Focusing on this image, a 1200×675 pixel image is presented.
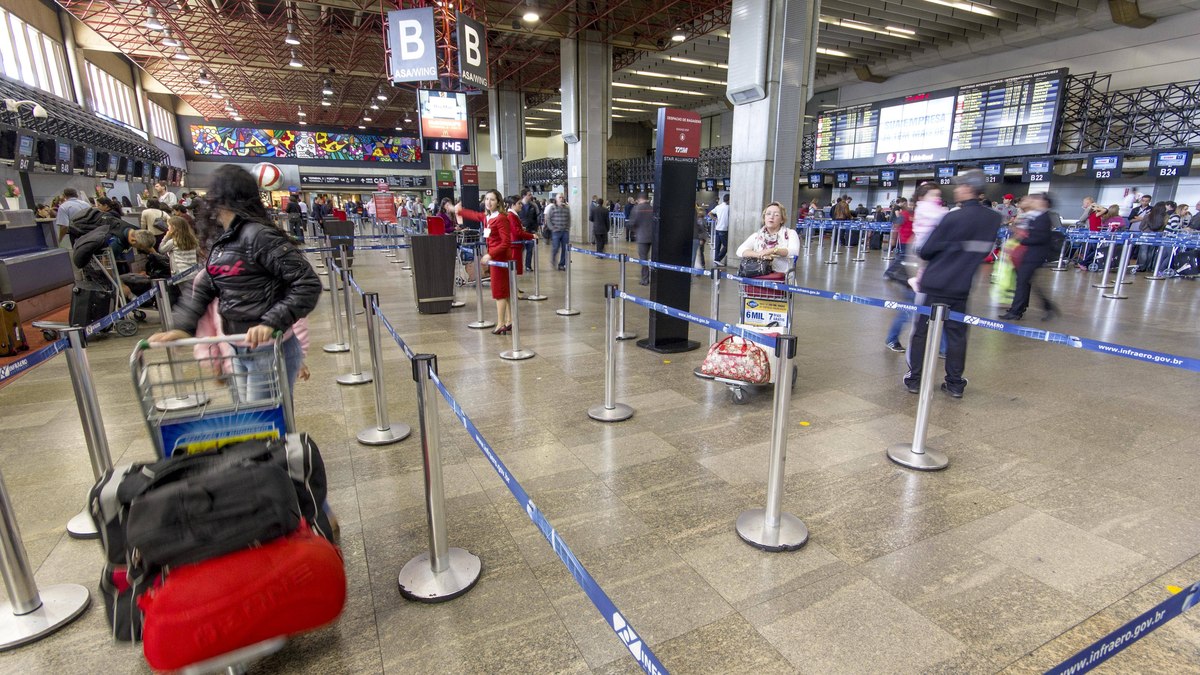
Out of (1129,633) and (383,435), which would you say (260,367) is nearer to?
(383,435)

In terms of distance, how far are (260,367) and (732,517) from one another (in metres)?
2.61

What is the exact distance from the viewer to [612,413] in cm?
466

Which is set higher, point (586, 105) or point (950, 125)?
point (586, 105)

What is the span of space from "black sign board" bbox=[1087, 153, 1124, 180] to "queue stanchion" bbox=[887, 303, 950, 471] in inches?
686

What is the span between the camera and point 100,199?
1035 cm

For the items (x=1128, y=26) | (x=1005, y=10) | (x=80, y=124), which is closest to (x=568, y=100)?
(x=1005, y=10)

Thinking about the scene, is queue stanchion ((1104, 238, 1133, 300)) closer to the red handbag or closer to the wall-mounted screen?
the red handbag

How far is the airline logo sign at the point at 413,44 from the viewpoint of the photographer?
12.1 meters

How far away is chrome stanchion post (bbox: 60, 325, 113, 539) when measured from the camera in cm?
273

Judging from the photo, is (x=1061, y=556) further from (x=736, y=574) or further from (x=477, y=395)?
(x=477, y=395)

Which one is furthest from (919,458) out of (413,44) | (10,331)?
(413,44)

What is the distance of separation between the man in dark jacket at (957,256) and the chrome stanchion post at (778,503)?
8.61 feet

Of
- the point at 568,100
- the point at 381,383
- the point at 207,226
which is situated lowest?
the point at 381,383

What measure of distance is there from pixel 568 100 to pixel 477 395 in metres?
17.9
